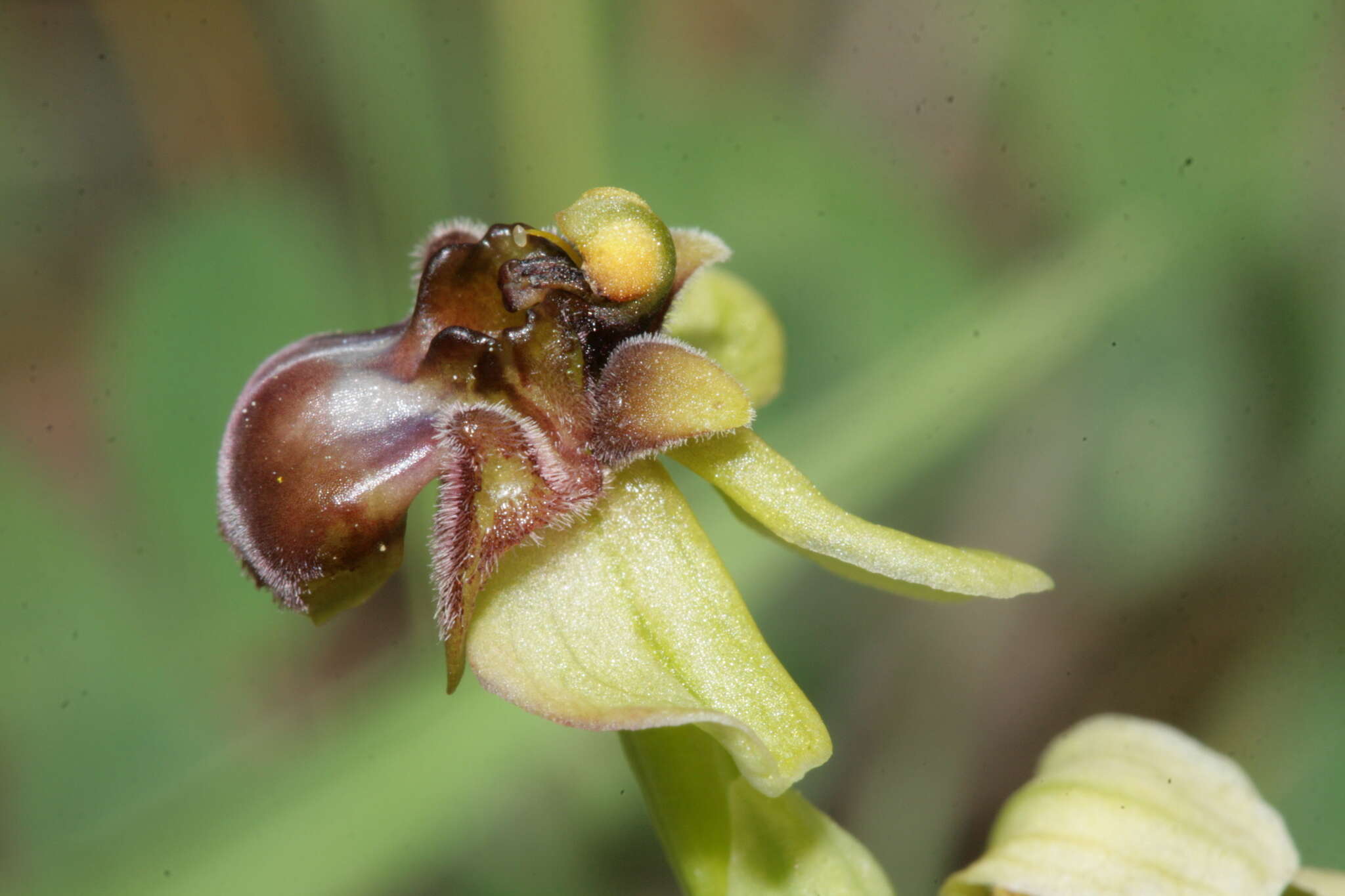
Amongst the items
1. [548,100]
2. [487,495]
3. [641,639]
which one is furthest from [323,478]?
[548,100]

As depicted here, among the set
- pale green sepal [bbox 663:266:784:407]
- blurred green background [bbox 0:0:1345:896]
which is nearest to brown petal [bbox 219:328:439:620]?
pale green sepal [bbox 663:266:784:407]

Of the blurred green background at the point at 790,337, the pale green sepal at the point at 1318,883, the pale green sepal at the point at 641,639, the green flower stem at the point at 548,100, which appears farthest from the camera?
the green flower stem at the point at 548,100

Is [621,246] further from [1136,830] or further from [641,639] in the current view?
[1136,830]

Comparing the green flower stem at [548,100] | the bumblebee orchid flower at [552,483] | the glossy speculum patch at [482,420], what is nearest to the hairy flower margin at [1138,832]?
the bumblebee orchid flower at [552,483]

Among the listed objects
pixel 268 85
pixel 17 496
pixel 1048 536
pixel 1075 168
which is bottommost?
pixel 1048 536

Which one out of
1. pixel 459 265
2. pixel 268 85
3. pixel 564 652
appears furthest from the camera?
pixel 268 85

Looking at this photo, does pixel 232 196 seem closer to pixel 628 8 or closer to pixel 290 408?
pixel 628 8

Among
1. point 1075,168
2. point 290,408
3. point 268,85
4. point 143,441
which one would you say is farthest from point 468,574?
point 1075,168

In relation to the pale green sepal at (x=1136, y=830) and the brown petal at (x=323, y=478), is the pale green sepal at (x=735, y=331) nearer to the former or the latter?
the brown petal at (x=323, y=478)
